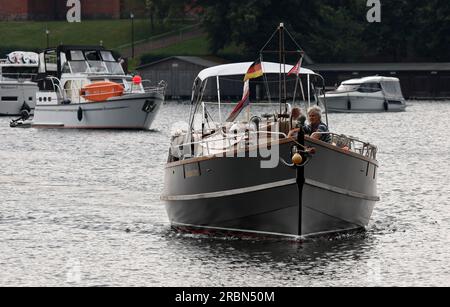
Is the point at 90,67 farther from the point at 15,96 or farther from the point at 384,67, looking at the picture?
the point at 384,67

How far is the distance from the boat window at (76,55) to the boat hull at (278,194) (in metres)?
49.1

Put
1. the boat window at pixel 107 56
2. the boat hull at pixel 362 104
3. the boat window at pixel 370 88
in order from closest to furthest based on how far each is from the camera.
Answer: the boat window at pixel 107 56 → the boat hull at pixel 362 104 → the boat window at pixel 370 88

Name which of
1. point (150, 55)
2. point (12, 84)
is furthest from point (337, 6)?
point (12, 84)

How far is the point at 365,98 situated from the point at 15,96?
3308 centimetres

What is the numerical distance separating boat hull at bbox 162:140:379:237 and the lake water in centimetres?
51

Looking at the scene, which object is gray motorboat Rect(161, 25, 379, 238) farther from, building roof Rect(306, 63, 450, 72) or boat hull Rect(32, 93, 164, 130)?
building roof Rect(306, 63, 450, 72)

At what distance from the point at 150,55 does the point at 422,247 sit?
121 metres

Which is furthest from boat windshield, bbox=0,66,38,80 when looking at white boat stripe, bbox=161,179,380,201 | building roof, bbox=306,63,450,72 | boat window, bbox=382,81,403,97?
white boat stripe, bbox=161,179,380,201

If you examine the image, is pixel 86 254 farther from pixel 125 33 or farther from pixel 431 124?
pixel 125 33

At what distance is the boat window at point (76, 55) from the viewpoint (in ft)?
263

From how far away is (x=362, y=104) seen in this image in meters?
116

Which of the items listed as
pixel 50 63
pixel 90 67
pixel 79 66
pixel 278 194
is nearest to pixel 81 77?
pixel 90 67

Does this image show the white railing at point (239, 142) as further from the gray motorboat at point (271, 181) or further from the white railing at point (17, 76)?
the white railing at point (17, 76)

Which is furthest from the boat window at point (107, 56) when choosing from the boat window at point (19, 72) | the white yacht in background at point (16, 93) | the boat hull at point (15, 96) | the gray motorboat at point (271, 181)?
the gray motorboat at point (271, 181)
